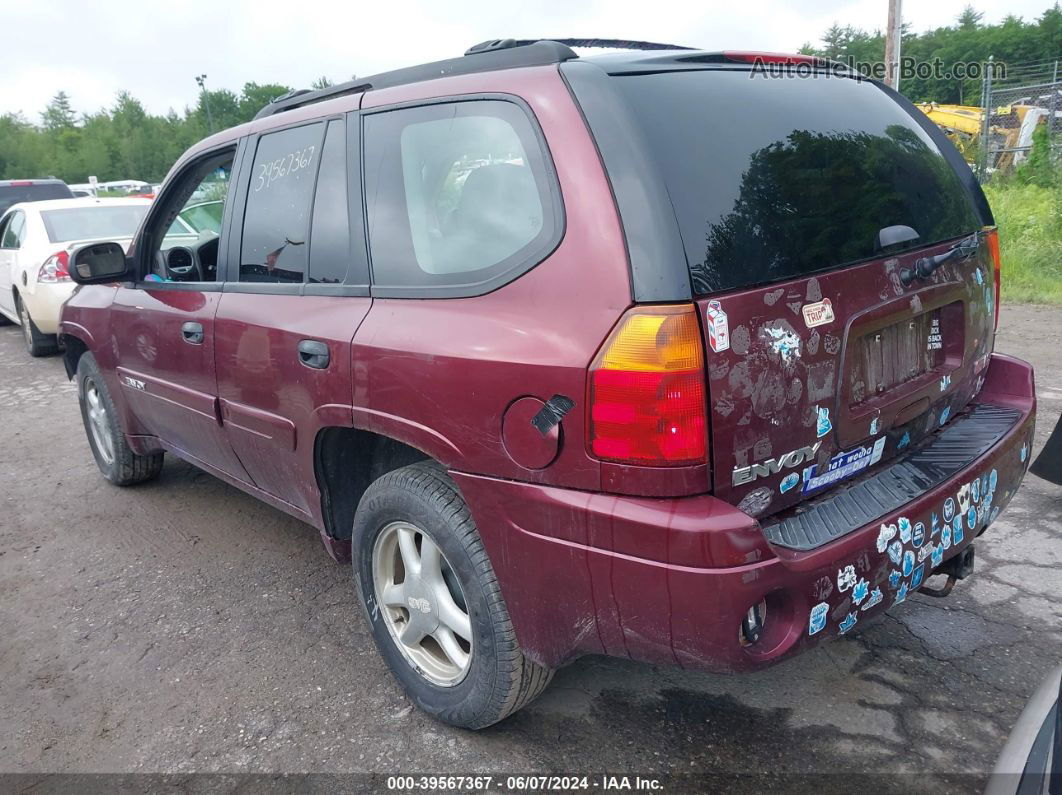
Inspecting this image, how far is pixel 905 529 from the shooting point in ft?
6.99

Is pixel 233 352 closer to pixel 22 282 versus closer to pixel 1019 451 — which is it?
pixel 1019 451

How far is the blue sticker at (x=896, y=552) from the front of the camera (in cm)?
210

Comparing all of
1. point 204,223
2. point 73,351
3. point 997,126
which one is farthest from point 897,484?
point 997,126

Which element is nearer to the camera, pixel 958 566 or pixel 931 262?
pixel 931 262

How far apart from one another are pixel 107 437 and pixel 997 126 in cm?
2210

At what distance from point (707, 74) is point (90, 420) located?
4.10m

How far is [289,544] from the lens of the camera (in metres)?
3.92

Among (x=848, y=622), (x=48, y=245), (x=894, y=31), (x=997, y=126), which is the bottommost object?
(x=848, y=622)

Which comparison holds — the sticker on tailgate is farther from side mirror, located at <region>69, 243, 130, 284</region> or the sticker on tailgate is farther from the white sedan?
the white sedan

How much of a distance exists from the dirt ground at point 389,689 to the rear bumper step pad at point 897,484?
0.51 m

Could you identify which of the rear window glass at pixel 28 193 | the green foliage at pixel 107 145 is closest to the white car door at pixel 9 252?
the rear window glass at pixel 28 193

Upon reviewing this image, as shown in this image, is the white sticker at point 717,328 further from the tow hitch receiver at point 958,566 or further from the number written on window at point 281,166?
the number written on window at point 281,166

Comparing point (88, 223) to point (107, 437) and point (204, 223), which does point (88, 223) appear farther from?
point (204, 223)

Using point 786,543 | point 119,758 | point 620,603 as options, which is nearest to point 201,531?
point 119,758
